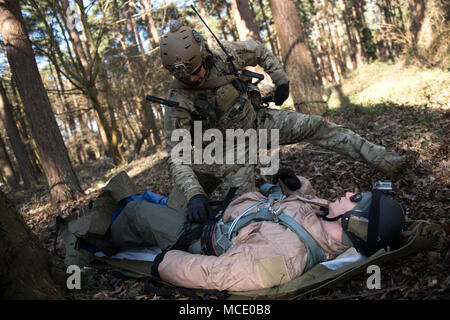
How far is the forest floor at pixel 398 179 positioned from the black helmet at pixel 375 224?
0.80 feet

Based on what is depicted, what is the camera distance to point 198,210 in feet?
10.1

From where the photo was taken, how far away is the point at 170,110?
3.89 meters

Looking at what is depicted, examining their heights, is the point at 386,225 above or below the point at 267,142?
below

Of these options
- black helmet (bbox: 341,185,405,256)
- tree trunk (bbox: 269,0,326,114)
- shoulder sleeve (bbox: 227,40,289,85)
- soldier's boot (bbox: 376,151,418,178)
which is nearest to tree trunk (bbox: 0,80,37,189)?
tree trunk (bbox: 269,0,326,114)

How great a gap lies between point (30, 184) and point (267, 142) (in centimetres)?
1400

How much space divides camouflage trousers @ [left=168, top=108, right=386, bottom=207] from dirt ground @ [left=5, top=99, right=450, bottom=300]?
1.85 ft

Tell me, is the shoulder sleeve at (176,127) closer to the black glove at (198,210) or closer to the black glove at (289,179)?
the black glove at (198,210)

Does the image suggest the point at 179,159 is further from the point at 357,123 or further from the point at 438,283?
the point at 357,123

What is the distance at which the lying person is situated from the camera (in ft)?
8.00

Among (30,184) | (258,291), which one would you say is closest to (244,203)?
(258,291)

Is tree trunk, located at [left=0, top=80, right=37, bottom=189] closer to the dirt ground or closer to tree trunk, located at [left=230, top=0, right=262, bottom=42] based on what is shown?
the dirt ground

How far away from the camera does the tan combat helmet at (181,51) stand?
11.9 ft

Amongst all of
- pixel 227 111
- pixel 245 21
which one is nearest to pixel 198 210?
pixel 227 111

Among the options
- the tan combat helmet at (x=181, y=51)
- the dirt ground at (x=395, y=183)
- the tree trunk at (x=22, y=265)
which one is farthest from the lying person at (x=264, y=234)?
the tan combat helmet at (x=181, y=51)
